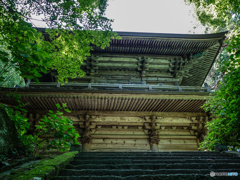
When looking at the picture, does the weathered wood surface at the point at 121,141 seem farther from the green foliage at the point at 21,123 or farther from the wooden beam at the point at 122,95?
the green foliage at the point at 21,123

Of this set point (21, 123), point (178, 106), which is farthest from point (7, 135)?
point (178, 106)

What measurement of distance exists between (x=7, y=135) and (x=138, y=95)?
512cm

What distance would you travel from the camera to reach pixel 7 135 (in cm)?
303

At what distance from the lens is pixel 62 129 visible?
10.8ft

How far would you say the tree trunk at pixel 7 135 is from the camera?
290cm

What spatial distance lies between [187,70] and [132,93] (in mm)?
5693

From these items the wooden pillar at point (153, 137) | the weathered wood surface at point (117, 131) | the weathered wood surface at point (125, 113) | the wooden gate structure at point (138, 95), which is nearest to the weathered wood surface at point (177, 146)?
the wooden gate structure at point (138, 95)

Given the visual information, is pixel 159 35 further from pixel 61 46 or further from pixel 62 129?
pixel 62 129

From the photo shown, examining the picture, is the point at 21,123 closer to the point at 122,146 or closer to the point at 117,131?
the point at 117,131

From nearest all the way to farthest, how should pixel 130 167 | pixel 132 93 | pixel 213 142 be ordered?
pixel 130 167
pixel 213 142
pixel 132 93

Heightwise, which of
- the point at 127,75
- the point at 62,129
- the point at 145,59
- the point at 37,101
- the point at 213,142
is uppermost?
the point at 145,59

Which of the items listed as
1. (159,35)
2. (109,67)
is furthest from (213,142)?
(109,67)

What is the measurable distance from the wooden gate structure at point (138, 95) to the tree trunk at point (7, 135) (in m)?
3.73

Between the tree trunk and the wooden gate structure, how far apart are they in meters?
3.73
